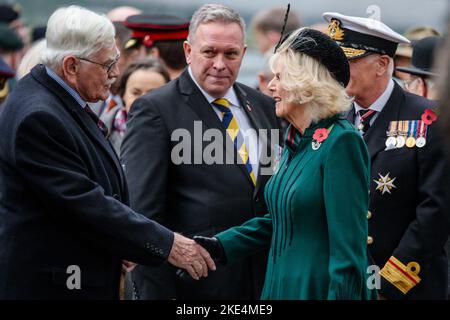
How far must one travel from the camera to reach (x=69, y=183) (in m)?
3.97

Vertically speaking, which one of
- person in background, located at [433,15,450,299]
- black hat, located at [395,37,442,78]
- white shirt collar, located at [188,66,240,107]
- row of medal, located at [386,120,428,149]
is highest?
person in background, located at [433,15,450,299]

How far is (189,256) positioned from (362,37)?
148 centimetres

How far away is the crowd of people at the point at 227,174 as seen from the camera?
12.3ft

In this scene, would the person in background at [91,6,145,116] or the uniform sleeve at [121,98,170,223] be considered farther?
the person in background at [91,6,145,116]

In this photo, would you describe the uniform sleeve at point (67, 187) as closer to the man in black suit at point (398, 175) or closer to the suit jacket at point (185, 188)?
the suit jacket at point (185, 188)

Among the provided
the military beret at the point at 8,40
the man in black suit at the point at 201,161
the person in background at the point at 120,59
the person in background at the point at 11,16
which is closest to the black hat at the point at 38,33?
the military beret at the point at 8,40

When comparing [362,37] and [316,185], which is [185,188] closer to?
[362,37]

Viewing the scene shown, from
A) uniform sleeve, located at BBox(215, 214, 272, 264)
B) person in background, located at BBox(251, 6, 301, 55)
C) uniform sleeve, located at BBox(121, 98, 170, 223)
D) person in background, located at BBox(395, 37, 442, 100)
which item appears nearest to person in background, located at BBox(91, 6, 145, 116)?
uniform sleeve, located at BBox(121, 98, 170, 223)

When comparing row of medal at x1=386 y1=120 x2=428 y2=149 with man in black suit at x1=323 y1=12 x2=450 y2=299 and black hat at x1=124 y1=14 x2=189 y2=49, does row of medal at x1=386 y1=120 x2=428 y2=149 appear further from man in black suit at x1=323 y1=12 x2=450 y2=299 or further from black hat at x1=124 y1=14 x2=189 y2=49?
black hat at x1=124 y1=14 x2=189 y2=49

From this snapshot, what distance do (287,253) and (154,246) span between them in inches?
28.8

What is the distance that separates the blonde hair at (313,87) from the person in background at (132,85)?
8.94ft

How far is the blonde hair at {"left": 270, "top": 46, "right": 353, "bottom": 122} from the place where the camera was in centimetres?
384

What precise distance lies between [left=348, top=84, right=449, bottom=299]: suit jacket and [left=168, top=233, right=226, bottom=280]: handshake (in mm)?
788
